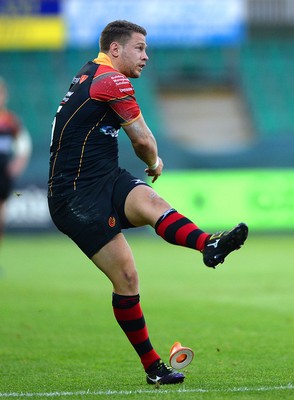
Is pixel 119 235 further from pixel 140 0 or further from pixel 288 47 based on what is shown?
pixel 288 47

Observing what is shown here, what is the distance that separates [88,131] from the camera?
5.94 m

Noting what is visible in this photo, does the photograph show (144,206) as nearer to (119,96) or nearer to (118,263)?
(118,263)

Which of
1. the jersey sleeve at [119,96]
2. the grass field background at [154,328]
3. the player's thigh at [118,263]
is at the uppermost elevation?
the jersey sleeve at [119,96]

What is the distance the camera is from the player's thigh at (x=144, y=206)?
573 cm

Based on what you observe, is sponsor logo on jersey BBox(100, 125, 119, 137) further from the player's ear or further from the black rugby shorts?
the player's ear

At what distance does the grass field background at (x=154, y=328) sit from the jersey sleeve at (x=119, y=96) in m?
1.60

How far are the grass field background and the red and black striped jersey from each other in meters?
1.25

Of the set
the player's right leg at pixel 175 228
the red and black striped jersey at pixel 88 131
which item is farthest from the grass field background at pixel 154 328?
the red and black striped jersey at pixel 88 131

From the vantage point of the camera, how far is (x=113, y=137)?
603 cm

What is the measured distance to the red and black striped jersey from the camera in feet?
19.2

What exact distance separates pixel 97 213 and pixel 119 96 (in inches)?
27.8

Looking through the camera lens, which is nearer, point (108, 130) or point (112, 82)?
point (112, 82)

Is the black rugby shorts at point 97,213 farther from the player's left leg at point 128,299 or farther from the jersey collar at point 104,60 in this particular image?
the jersey collar at point 104,60

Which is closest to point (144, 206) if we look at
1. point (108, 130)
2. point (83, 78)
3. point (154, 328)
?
point (108, 130)
